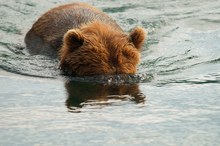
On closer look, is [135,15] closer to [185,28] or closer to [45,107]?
[185,28]

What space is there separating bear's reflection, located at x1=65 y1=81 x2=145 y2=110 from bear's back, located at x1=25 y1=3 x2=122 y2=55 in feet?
5.98

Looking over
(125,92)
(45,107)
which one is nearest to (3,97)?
(45,107)

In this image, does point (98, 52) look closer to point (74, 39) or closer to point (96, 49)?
point (96, 49)

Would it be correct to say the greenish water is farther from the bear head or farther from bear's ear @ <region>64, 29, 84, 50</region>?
bear's ear @ <region>64, 29, 84, 50</region>

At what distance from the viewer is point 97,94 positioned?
27.7ft

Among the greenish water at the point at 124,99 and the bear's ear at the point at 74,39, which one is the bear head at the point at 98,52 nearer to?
the bear's ear at the point at 74,39

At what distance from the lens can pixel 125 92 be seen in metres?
8.55

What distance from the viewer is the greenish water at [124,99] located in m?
6.51

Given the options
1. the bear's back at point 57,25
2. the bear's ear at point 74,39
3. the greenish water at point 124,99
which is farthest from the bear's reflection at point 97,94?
the bear's back at point 57,25

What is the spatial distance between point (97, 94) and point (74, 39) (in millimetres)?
1433

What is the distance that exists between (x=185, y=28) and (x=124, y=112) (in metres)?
7.11

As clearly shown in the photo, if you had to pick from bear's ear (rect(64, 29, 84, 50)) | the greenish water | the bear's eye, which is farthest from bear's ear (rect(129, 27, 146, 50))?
bear's ear (rect(64, 29, 84, 50))

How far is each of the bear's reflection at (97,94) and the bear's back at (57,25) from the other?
5.98 ft

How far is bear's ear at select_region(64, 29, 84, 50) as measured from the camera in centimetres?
946
